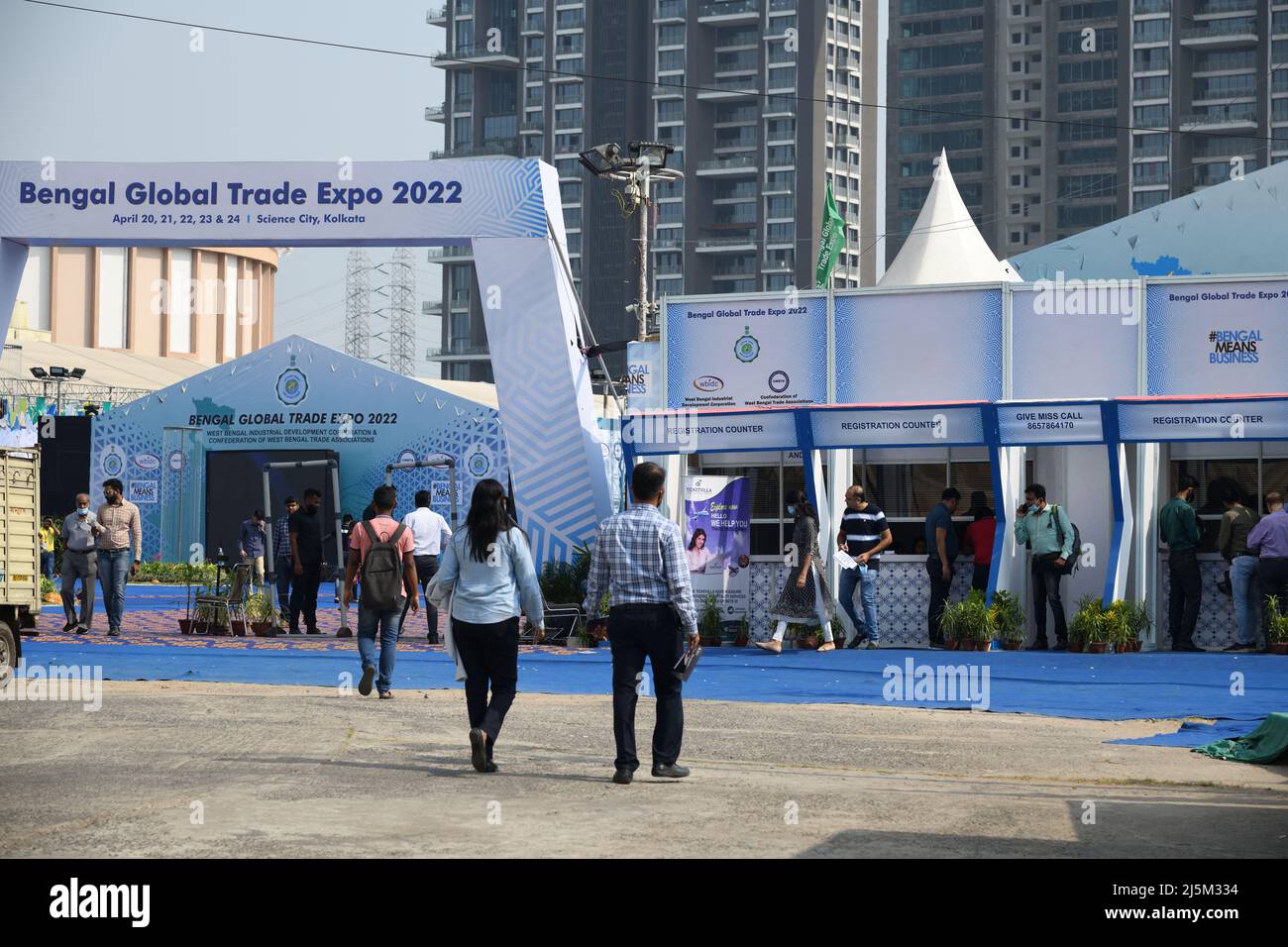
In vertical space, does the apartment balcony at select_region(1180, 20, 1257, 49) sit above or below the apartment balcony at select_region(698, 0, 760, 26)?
below

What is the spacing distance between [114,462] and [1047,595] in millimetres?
28389

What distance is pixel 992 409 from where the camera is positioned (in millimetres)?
20375

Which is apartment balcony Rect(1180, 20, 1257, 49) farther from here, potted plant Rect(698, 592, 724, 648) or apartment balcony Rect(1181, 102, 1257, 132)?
potted plant Rect(698, 592, 724, 648)

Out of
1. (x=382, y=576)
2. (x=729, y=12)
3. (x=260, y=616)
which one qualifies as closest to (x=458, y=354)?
(x=729, y=12)

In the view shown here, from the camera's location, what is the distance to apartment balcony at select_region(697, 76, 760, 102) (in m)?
122

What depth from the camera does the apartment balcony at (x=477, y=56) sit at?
Result: 427 ft

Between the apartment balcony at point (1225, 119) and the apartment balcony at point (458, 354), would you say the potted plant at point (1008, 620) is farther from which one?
the apartment balcony at point (458, 354)

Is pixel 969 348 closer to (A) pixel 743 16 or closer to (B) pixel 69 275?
(B) pixel 69 275

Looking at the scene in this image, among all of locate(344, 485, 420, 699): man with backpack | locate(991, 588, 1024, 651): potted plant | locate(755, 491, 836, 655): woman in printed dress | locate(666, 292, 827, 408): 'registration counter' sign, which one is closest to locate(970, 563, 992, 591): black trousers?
locate(991, 588, 1024, 651): potted plant

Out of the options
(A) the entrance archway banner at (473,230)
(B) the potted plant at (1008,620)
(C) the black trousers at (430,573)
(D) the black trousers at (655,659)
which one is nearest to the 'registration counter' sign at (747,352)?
(A) the entrance archway banner at (473,230)

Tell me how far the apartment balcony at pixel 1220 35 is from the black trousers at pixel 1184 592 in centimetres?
9709

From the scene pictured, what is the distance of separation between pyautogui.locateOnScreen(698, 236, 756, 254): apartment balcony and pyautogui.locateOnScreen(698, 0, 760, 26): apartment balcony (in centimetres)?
1457
